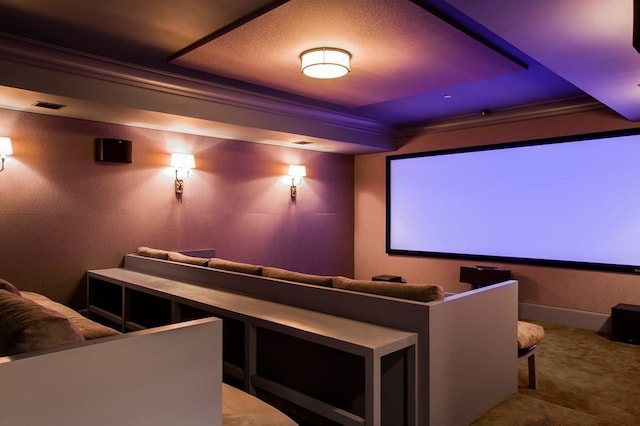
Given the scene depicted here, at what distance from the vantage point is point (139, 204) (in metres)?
4.69

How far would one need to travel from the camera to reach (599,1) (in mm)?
2139

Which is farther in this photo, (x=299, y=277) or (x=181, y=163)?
(x=181, y=163)

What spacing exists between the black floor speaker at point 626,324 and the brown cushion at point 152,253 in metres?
4.37

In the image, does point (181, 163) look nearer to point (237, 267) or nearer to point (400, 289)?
point (237, 267)

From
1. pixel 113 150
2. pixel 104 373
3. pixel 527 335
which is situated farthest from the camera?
pixel 113 150

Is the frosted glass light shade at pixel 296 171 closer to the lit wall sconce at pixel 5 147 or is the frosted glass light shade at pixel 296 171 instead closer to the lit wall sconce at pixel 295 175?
the lit wall sconce at pixel 295 175

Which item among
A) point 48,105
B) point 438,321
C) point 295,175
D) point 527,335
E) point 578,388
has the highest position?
point 48,105

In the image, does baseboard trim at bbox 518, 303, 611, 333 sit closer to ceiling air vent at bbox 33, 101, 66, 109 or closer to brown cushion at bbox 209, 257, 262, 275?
brown cushion at bbox 209, 257, 262, 275

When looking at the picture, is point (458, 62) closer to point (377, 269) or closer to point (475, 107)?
point (475, 107)

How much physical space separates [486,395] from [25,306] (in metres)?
2.46

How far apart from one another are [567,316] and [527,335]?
2.35 metres

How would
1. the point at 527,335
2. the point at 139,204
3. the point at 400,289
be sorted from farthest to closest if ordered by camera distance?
the point at 139,204 < the point at 527,335 < the point at 400,289

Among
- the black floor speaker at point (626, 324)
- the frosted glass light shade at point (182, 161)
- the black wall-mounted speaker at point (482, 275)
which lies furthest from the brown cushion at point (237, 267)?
the black floor speaker at point (626, 324)

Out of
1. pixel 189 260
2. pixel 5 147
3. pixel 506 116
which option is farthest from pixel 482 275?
pixel 5 147
